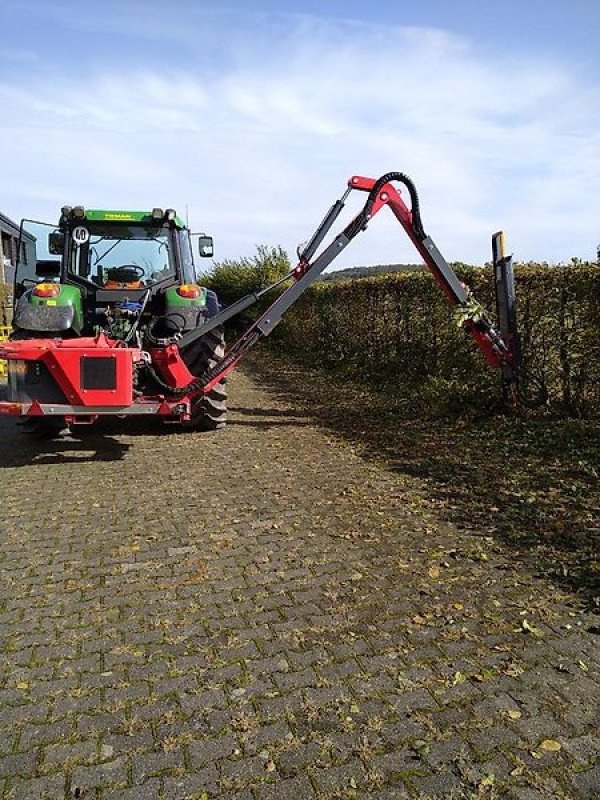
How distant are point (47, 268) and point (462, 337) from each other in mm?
5387

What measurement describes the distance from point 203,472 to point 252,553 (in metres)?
2.04

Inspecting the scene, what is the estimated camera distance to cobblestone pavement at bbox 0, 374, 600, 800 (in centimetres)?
231

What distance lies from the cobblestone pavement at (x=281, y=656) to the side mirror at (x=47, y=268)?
11.7ft

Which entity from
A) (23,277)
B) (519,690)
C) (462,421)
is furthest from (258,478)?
(23,277)

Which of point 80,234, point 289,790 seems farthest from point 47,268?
point 289,790

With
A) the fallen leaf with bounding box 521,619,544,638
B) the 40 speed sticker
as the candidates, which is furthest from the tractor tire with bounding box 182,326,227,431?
the fallen leaf with bounding box 521,619,544,638

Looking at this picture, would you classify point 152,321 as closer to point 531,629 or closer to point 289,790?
point 531,629

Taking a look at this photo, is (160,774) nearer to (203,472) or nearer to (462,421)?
(203,472)

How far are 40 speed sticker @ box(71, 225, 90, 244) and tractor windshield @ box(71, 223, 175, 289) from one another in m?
0.05

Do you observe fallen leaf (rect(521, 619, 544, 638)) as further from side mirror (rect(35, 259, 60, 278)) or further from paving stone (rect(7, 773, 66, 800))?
side mirror (rect(35, 259, 60, 278))

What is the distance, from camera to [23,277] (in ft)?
25.8

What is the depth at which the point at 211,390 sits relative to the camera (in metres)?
7.48

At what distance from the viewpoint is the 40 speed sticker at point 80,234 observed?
24.9 ft

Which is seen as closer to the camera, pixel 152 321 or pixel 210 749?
pixel 210 749
